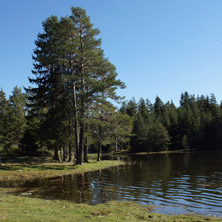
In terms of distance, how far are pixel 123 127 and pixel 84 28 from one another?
15.4 meters

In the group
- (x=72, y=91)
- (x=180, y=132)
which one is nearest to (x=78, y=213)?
(x=72, y=91)

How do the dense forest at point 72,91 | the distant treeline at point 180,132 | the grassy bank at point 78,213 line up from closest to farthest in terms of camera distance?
the grassy bank at point 78,213, the dense forest at point 72,91, the distant treeline at point 180,132

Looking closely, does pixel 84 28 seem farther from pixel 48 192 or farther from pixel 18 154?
pixel 18 154

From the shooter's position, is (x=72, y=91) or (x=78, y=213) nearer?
(x=78, y=213)

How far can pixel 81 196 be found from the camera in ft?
49.3

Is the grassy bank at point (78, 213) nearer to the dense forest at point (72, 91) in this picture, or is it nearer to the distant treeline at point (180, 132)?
the dense forest at point (72, 91)

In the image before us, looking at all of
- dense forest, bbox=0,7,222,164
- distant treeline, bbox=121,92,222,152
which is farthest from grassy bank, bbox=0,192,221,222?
distant treeline, bbox=121,92,222,152

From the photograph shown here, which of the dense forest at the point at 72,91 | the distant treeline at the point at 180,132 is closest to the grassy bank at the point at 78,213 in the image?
the dense forest at the point at 72,91

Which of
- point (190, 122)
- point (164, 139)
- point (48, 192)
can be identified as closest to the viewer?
point (48, 192)

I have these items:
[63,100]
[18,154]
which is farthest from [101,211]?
[18,154]

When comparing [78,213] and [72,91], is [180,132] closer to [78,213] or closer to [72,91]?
[72,91]

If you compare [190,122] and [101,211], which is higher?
[190,122]

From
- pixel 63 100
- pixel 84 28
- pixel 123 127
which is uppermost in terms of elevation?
pixel 84 28

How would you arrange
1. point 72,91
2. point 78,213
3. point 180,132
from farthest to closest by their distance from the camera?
point 180,132 → point 72,91 → point 78,213
